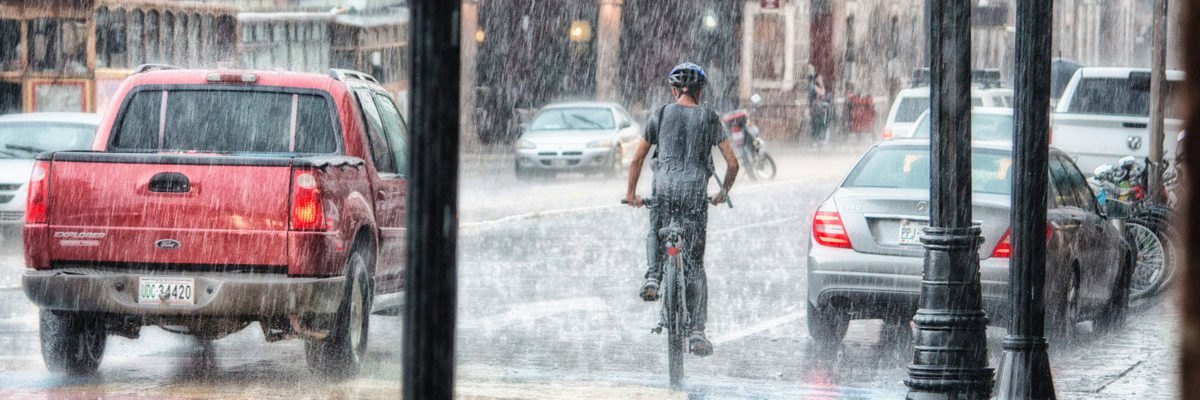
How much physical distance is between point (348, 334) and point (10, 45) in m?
21.7

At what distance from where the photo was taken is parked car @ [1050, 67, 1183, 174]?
18906mm

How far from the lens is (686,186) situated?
8.23 m

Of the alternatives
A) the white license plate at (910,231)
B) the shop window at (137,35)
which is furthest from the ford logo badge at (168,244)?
the shop window at (137,35)

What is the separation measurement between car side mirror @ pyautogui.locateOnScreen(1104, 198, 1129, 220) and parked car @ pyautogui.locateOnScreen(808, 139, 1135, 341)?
1.57m

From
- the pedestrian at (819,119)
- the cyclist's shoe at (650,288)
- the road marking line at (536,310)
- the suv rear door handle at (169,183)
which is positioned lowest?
the pedestrian at (819,119)

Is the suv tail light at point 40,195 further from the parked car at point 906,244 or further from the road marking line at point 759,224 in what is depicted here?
the road marking line at point 759,224

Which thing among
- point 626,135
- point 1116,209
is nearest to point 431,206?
point 1116,209

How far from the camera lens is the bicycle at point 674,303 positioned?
802cm

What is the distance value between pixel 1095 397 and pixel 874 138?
3757 centimetres

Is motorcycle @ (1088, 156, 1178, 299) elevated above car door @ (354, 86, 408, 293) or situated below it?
below

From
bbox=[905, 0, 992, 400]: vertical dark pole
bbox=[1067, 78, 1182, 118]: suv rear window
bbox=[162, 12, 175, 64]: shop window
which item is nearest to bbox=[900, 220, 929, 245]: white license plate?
bbox=[905, 0, 992, 400]: vertical dark pole

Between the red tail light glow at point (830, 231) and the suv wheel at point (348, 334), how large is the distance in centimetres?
283

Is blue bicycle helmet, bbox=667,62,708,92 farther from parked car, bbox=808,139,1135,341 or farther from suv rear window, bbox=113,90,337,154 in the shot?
suv rear window, bbox=113,90,337,154

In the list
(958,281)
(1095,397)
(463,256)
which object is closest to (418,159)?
(958,281)
